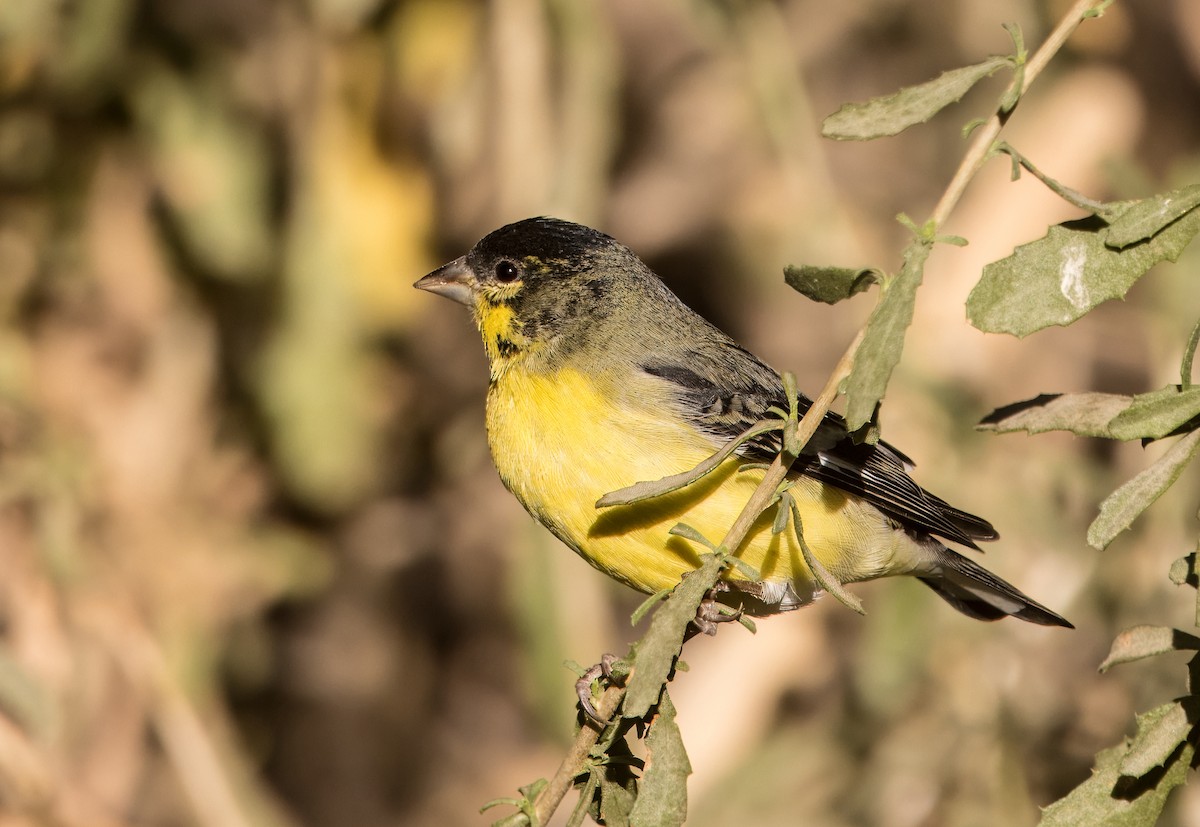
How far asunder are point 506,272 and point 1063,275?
2296 millimetres

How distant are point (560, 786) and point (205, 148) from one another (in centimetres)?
386

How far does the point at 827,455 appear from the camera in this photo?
3.83 m

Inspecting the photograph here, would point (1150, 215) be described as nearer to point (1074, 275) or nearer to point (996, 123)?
point (1074, 275)

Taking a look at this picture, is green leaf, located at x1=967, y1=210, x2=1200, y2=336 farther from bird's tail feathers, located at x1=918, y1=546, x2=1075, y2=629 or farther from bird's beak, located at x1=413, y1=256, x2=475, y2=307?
bird's beak, located at x1=413, y1=256, x2=475, y2=307

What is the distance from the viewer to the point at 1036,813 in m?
4.93

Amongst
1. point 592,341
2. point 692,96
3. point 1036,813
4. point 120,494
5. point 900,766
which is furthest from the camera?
point 692,96

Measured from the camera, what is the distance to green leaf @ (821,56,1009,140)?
88.0 inches

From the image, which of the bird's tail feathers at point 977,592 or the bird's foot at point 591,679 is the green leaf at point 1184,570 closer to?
the bird's foot at point 591,679

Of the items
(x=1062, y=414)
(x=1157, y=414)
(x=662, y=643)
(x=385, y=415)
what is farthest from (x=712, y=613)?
(x=385, y=415)

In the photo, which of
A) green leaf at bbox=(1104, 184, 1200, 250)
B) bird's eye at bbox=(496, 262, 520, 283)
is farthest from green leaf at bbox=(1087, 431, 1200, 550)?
bird's eye at bbox=(496, 262, 520, 283)

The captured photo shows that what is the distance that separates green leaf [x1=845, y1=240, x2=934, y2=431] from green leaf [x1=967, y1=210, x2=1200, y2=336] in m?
0.20

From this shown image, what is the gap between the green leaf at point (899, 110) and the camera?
2.23 meters

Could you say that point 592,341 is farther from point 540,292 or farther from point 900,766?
point 900,766

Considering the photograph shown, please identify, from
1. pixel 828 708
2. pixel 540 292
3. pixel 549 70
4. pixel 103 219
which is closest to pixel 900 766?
pixel 828 708
